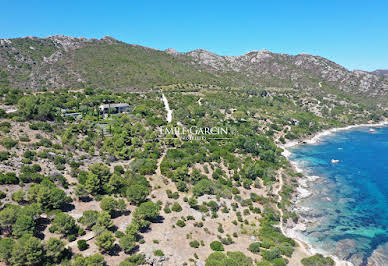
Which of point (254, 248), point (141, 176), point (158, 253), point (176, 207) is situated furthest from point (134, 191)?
point (254, 248)

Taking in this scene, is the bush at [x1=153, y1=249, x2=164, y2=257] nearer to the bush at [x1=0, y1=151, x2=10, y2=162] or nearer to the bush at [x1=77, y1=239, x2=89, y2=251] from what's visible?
the bush at [x1=77, y1=239, x2=89, y2=251]

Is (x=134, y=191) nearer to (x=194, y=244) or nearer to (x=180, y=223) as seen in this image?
(x=180, y=223)

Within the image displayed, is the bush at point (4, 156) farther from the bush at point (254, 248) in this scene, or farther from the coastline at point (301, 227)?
the coastline at point (301, 227)

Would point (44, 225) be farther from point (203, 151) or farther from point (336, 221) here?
point (336, 221)

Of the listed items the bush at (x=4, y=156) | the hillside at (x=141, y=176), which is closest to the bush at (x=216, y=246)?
the hillside at (x=141, y=176)

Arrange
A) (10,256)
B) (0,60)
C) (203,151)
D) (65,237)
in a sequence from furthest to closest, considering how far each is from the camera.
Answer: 1. (0,60)
2. (203,151)
3. (65,237)
4. (10,256)

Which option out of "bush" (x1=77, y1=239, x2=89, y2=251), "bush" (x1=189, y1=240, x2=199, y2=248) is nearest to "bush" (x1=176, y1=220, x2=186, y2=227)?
"bush" (x1=189, y1=240, x2=199, y2=248)

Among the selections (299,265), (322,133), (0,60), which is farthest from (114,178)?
(0,60)
